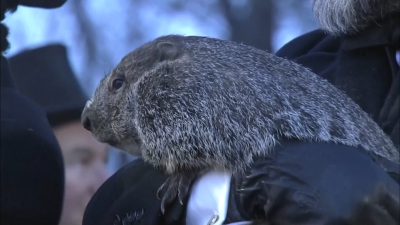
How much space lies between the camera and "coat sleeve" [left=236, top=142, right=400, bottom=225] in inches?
60.9

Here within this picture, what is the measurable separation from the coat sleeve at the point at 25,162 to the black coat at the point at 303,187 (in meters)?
0.20

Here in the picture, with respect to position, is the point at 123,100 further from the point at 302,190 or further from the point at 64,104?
the point at 302,190

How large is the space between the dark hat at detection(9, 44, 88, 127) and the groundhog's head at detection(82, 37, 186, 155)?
0.10 m

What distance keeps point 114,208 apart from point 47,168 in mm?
229

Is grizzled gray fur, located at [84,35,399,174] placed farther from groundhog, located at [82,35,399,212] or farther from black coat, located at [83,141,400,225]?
black coat, located at [83,141,400,225]

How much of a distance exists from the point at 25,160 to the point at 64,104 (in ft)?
1.13

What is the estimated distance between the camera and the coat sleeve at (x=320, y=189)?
1.55 m

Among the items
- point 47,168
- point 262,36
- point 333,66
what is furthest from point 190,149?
point 262,36

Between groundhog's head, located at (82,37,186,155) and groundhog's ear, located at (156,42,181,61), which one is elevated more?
groundhog's ear, located at (156,42,181,61)

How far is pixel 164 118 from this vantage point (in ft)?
6.44

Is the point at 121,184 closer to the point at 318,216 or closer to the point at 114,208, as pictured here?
the point at 114,208

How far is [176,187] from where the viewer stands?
1870 mm

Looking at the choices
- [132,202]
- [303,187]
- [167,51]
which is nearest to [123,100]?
[167,51]

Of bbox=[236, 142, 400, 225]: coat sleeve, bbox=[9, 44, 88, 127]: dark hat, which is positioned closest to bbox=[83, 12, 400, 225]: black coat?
bbox=[236, 142, 400, 225]: coat sleeve
